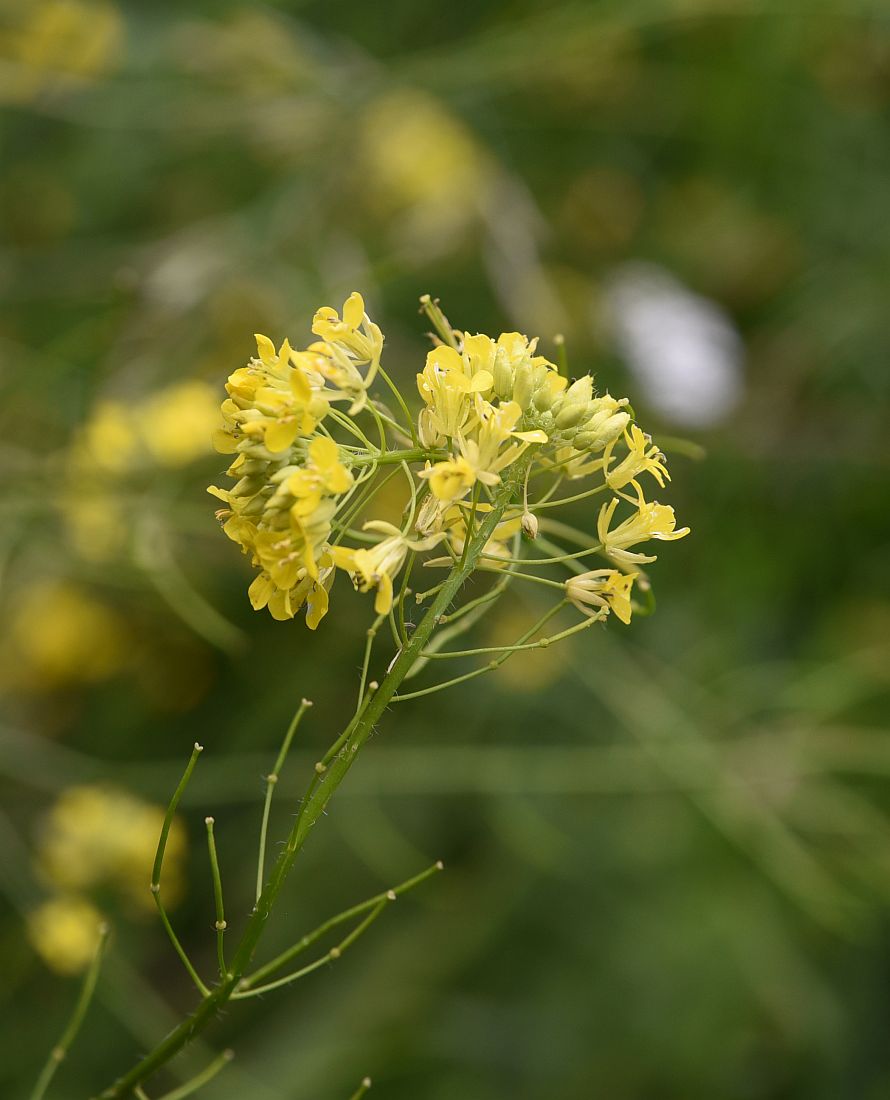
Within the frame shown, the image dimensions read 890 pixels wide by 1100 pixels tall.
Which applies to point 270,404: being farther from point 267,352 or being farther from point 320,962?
point 320,962

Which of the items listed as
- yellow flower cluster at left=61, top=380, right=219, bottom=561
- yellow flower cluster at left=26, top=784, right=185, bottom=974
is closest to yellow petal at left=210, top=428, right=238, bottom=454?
yellow flower cluster at left=61, top=380, right=219, bottom=561

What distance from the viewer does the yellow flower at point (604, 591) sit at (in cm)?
75

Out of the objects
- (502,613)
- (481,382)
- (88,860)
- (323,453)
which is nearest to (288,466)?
(323,453)

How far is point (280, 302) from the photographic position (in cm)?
194

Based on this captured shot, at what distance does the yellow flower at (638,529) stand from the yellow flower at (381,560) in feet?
0.42

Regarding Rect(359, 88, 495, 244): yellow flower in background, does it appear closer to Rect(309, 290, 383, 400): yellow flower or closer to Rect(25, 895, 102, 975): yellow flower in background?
Rect(25, 895, 102, 975): yellow flower in background

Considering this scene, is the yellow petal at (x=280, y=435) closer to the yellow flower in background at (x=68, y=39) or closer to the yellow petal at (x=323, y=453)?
the yellow petal at (x=323, y=453)

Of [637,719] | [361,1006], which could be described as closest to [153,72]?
[637,719]

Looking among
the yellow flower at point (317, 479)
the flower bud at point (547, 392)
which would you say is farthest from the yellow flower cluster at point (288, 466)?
the flower bud at point (547, 392)

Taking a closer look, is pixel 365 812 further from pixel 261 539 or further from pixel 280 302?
pixel 261 539

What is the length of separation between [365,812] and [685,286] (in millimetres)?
1506

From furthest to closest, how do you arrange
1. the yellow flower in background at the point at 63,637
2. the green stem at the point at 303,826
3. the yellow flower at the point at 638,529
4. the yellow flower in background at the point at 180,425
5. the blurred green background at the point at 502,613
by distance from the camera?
the yellow flower in background at the point at 63,637 → the blurred green background at the point at 502,613 → the yellow flower in background at the point at 180,425 → the yellow flower at the point at 638,529 → the green stem at the point at 303,826

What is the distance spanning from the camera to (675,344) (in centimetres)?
244

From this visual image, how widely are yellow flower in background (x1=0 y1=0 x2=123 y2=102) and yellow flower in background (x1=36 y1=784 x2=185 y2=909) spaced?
1.45m
